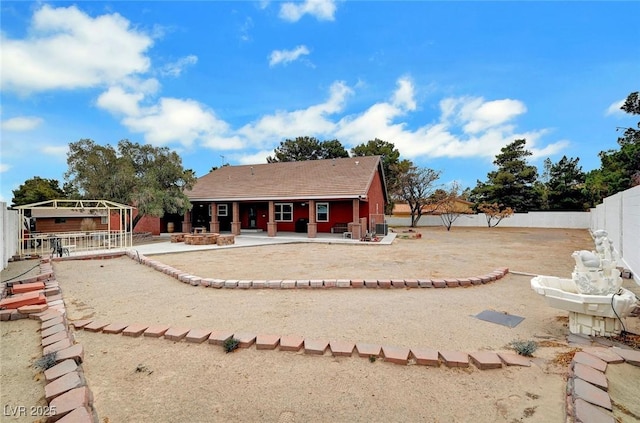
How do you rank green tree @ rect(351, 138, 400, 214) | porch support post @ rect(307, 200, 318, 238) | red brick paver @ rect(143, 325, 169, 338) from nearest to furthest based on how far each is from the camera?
red brick paver @ rect(143, 325, 169, 338)
porch support post @ rect(307, 200, 318, 238)
green tree @ rect(351, 138, 400, 214)

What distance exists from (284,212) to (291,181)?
2437mm

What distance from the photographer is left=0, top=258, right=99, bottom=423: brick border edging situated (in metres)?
2.21

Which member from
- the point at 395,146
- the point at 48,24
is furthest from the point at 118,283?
the point at 395,146

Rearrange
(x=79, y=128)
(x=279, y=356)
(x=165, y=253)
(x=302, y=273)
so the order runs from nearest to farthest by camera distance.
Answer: (x=279, y=356), (x=302, y=273), (x=165, y=253), (x=79, y=128)

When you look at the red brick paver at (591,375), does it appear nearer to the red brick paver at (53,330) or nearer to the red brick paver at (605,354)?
the red brick paver at (605,354)

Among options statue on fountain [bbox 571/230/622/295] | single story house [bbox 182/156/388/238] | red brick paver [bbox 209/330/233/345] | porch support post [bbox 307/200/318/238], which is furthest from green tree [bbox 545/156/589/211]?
red brick paver [bbox 209/330/233/345]

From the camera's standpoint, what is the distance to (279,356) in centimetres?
329

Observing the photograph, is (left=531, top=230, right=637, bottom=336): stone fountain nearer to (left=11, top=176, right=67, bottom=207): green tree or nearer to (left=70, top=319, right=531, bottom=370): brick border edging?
(left=70, top=319, right=531, bottom=370): brick border edging

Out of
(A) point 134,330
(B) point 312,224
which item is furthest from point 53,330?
(B) point 312,224

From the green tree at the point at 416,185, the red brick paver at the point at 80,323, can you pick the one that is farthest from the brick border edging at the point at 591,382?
the green tree at the point at 416,185

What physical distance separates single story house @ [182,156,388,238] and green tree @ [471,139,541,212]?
16.6 m

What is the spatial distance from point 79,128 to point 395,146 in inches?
1153

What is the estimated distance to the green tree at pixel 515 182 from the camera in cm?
3203

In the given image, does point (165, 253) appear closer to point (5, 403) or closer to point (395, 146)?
point (5, 403)
